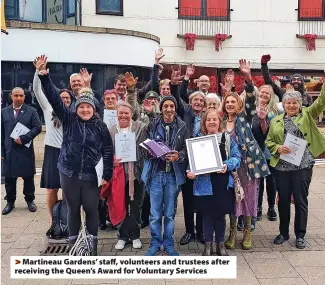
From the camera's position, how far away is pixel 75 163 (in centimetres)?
459

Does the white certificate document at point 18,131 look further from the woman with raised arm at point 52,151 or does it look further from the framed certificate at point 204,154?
the framed certificate at point 204,154

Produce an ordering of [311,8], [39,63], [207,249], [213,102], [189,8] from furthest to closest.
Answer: [311,8] → [189,8] → [213,102] → [207,249] → [39,63]

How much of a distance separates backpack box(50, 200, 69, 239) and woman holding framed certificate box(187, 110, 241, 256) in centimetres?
171

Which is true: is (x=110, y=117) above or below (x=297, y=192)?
above

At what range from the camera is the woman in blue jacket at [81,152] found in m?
4.59

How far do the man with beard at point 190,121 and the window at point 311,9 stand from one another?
40.4ft

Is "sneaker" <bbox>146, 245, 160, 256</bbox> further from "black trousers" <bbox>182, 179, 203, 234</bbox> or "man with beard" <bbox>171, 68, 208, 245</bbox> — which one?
"black trousers" <bbox>182, 179, 203, 234</bbox>

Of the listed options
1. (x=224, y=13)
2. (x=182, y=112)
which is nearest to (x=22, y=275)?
(x=182, y=112)

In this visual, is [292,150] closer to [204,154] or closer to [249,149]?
[249,149]

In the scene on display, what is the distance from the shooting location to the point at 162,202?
4.87 metres

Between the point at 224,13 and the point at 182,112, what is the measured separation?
37.9 feet

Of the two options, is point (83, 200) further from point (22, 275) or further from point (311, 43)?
point (311, 43)

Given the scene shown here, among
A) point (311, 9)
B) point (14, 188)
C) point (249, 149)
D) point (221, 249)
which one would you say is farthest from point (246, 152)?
point (311, 9)

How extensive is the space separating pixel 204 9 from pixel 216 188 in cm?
1232
